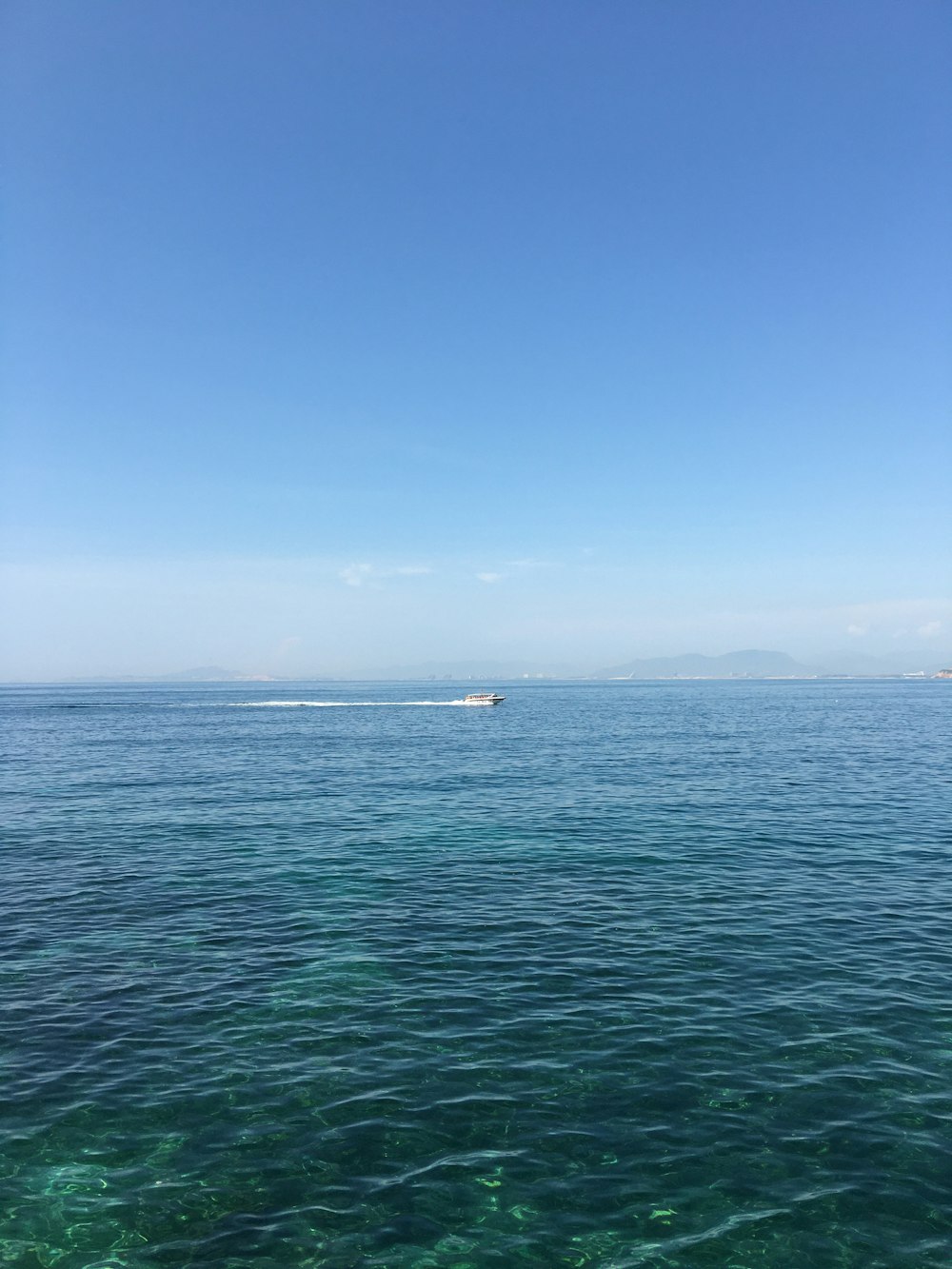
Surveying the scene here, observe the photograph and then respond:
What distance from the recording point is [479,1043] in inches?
779

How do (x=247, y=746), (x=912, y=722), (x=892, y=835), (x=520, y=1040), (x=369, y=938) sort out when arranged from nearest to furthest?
(x=520, y=1040) → (x=369, y=938) → (x=892, y=835) → (x=247, y=746) → (x=912, y=722)

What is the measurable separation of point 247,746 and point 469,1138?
Result: 87.8 meters

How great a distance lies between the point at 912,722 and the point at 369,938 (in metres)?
128

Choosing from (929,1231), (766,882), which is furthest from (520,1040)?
(766,882)

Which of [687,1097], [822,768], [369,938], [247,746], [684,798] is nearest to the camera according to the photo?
[687,1097]

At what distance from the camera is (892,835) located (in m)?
43.3

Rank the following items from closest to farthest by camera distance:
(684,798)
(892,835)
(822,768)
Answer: (892,835)
(684,798)
(822,768)

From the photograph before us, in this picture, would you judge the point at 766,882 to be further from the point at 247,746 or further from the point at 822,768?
the point at 247,746

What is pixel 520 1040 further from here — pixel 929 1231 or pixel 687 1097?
pixel 929 1231

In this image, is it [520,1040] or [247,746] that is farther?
[247,746]

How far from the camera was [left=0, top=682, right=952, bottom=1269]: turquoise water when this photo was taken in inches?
536

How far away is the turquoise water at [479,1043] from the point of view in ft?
44.7

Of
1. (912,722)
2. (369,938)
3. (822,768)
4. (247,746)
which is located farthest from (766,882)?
(912,722)

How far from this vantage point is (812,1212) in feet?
45.0
